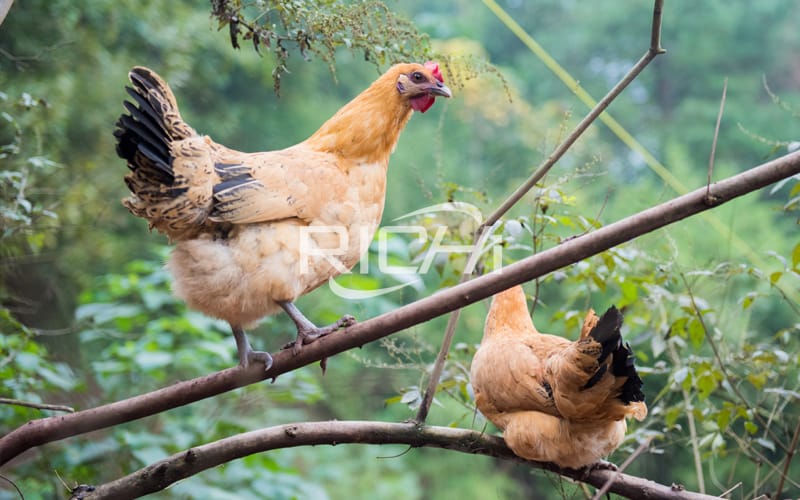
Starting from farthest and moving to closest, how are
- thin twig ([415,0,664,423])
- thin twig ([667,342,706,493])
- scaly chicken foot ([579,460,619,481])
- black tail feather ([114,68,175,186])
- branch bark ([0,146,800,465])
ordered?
1. thin twig ([667,342,706,493])
2. scaly chicken foot ([579,460,619,481])
3. black tail feather ([114,68,175,186])
4. thin twig ([415,0,664,423])
5. branch bark ([0,146,800,465])

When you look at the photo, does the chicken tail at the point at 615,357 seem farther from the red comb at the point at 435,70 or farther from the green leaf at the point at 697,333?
the red comb at the point at 435,70

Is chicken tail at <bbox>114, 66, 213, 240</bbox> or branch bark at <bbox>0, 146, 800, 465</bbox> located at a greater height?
chicken tail at <bbox>114, 66, 213, 240</bbox>

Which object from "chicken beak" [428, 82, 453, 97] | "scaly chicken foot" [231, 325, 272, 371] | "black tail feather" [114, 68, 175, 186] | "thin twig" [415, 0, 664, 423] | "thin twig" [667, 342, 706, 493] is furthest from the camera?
"thin twig" [667, 342, 706, 493]

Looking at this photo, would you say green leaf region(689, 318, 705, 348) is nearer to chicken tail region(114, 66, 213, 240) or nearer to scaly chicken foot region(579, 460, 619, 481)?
scaly chicken foot region(579, 460, 619, 481)

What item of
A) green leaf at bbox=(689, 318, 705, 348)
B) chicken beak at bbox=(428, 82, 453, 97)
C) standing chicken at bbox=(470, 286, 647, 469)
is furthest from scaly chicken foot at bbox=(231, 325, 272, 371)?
green leaf at bbox=(689, 318, 705, 348)

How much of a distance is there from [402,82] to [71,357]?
8.13ft

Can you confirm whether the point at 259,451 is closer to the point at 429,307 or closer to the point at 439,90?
the point at 429,307

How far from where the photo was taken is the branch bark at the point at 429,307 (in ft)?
4.70

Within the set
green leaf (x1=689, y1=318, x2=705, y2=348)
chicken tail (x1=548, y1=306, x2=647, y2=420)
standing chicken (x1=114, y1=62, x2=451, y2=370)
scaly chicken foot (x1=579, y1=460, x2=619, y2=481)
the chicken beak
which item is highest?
the chicken beak

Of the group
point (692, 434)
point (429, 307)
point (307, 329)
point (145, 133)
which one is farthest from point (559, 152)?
point (692, 434)

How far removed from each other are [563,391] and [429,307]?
0.67m

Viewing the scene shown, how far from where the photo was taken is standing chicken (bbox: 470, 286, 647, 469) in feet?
6.32

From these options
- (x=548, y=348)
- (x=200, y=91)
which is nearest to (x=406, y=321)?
(x=548, y=348)

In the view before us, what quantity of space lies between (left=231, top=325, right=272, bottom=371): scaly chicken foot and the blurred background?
397 mm
